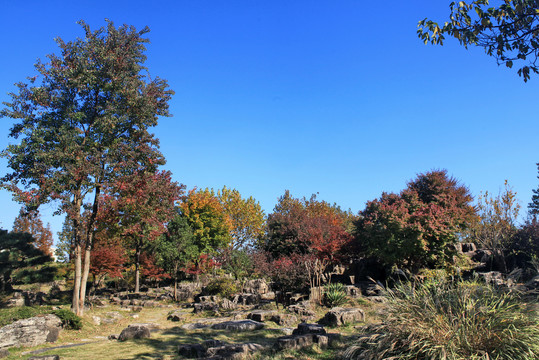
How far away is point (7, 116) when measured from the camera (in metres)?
14.4

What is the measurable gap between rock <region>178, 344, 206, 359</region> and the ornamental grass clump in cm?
386

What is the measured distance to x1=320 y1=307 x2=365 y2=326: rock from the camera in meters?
11.2

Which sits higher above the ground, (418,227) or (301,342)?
(418,227)

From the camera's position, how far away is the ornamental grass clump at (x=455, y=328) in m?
4.73

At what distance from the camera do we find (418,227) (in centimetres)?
1652

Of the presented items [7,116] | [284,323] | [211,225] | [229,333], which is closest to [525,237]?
[284,323]

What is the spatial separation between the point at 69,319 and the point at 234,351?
26.4ft

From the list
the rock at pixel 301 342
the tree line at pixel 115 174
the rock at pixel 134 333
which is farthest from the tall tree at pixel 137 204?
the rock at pixel 301 342

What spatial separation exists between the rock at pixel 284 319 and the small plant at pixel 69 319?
6921 mm

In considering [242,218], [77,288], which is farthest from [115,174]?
[242,218]

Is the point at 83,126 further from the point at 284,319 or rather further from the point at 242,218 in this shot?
the point at 242,218

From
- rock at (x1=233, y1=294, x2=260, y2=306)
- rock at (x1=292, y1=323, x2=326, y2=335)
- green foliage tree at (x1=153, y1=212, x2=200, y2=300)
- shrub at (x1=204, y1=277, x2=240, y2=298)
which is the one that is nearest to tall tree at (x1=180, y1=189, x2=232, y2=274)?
green foliage tree at (x1=153, y1=212, x2=200, y2=300)

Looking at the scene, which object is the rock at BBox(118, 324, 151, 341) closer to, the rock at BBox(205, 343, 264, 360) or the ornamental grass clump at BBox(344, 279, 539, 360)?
the rock at BBox(205, 343, 264, 360)

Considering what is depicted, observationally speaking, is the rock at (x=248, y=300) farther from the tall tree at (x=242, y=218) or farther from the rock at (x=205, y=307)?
the tall tree at (x=242, y=218)
